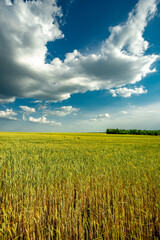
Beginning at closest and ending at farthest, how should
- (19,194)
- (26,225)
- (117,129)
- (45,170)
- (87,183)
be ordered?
(26,225), (19,194), (87,183), (45,170), (117,129)

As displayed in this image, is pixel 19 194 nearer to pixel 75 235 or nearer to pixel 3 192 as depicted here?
pixel 3 192

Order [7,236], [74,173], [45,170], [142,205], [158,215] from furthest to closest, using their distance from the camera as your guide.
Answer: [45,170], [74,173], [142,205], [158,215], [7,236]

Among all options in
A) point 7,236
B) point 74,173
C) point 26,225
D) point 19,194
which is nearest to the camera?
point 7,236

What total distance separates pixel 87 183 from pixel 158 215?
5.23 feet

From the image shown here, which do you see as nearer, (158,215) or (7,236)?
(7,236)

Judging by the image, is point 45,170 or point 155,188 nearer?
point 155,188

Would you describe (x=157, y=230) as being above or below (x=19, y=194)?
below

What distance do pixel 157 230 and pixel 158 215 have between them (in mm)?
289

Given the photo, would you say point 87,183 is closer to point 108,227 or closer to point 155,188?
point 108,227

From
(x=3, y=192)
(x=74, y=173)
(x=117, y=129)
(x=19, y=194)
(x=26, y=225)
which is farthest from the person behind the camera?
(x=117, y=129)

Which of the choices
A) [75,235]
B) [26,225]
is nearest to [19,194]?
[26,225]

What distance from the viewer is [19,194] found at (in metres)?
2.81

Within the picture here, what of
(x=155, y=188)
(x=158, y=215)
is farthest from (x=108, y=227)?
(x=155, y=188)

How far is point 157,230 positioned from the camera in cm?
216
